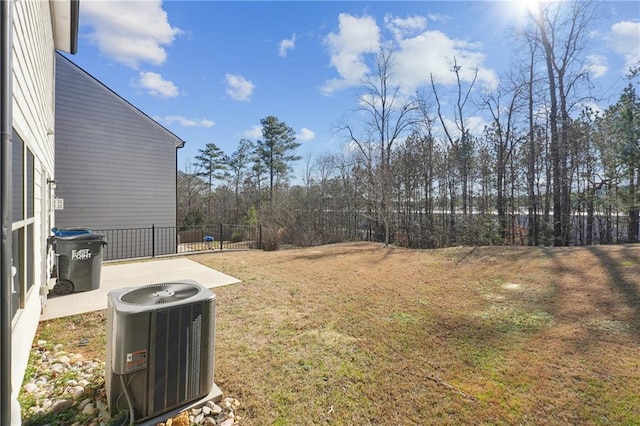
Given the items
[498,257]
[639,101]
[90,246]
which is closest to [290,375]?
[90,246]

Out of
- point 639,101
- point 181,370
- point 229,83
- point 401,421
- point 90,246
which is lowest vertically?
A: point 401,421

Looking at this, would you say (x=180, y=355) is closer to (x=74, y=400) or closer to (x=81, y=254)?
(x=74, y=400)

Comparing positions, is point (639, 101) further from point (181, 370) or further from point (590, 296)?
point (181, 370)

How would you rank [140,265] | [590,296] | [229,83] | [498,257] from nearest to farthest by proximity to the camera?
[590,296], [140,265], [498,257], [229,83]

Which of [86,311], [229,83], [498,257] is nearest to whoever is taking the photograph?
[86,311]

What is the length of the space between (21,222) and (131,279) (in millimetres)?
3441

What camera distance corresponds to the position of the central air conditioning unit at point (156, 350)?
5.46ft

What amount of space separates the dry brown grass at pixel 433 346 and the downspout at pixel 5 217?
1.27 meters

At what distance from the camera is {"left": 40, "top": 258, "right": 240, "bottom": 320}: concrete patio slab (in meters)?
3.84

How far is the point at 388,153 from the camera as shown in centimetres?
1491

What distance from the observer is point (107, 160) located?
29.7 feet

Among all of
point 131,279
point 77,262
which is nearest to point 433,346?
point 77,262

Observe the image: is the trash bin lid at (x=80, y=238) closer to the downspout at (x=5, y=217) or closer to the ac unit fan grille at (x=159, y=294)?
the ac unit fan grille at (x=159, y=294)

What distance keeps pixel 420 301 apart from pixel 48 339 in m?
4.59
